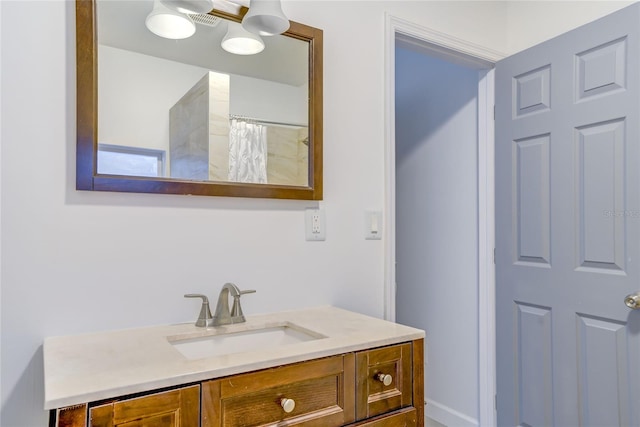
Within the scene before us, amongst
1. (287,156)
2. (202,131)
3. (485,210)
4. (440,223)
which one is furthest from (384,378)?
(440,223)

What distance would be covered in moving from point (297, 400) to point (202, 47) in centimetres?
108

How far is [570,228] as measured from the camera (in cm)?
178

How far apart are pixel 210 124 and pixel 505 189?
148cm

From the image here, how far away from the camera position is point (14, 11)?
1.10m

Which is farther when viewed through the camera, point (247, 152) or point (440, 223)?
point (440, 223)

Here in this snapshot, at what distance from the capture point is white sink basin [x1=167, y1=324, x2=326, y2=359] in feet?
3.86

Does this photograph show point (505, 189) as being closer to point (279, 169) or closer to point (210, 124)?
point (279, 169)

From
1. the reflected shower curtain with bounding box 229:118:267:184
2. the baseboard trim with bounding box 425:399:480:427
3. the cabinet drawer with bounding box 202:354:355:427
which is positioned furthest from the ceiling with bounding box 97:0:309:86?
the baseboard trim with bounding box 425:399:480:427

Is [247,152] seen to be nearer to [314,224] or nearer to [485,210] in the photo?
[314,224]

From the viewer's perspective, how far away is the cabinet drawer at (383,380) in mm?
1075

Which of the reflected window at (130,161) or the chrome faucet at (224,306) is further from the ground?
the reflected window at (130,161)

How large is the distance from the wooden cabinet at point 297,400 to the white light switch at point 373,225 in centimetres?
57

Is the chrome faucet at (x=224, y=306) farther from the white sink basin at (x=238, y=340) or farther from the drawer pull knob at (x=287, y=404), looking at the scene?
the drawer pull knob at (x=287, y=404)

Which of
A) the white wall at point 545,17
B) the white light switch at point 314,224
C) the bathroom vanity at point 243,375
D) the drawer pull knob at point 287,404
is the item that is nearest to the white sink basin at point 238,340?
the bathroom vanity at point 243,375
